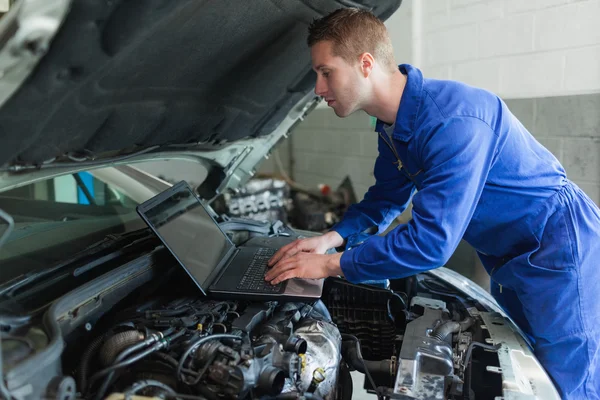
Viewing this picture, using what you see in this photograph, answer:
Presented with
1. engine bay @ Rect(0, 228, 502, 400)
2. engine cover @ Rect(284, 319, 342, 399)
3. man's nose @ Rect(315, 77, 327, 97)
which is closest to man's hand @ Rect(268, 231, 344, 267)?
engine bay @ Rect(0, 228, 502, 400)

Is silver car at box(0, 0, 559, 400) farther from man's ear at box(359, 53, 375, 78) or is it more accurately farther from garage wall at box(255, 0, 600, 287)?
garage wall at box(255, 0, 600, 287)

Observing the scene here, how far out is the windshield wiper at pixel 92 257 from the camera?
1.45 metres

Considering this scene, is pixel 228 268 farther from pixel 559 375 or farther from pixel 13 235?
pixel 559 375

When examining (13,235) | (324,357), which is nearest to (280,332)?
(324,357)

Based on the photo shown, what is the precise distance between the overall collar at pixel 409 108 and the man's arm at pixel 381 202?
1.12 feet

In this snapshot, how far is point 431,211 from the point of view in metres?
1.51

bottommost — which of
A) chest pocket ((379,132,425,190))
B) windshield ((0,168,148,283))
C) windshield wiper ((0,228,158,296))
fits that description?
windshield wiper ((0,228,158,296))

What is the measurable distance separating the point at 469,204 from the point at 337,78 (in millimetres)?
577

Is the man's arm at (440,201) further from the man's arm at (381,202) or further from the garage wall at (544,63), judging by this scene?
the garage wall at (544,63)

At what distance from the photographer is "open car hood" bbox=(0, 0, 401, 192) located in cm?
114

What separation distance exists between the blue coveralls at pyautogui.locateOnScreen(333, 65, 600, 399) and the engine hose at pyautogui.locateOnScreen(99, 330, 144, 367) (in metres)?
0.67

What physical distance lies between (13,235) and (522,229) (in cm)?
177

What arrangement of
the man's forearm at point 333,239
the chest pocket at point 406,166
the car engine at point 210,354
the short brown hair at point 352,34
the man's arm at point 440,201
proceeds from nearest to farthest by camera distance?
the car engine at point 210,354 → the man's arm at point 440,201 → the short brown hair at point 352,34 → the chest pocket at point 406,166 → the man's forearm at point 333,239

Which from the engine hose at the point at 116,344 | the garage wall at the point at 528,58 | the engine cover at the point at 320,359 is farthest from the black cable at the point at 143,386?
the garage wall at the point at 528,58
